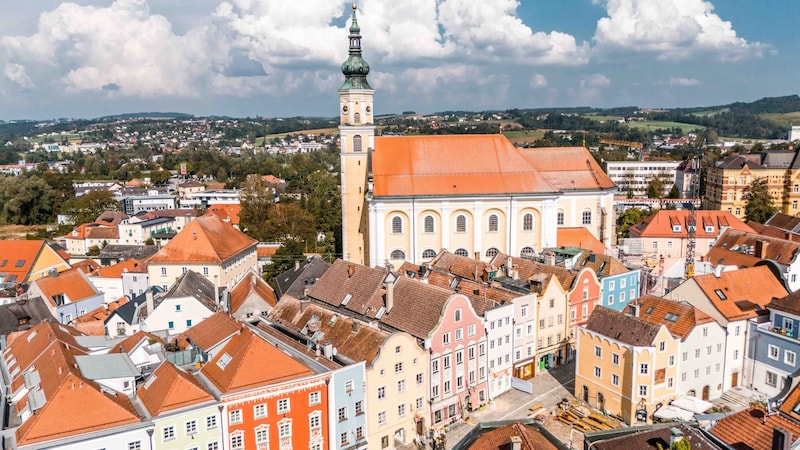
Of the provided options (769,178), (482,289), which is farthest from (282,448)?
(769,178)

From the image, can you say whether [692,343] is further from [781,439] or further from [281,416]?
[281,416]

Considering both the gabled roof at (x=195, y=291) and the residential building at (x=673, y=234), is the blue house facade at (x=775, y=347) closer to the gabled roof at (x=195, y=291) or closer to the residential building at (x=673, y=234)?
the residential building at (x=673, y=234)

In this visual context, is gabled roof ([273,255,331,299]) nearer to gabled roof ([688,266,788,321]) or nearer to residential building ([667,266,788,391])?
residential building ([667,266,788,391])

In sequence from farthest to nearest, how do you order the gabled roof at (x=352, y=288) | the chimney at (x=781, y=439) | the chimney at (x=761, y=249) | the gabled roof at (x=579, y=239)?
the gabled roof at (x=579, y=239), the chimney at (x=761, y=249), the gabled roof at (x=352, y=288), the chimney at (x=781, y=439)

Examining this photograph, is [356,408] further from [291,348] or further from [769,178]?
[769,178]

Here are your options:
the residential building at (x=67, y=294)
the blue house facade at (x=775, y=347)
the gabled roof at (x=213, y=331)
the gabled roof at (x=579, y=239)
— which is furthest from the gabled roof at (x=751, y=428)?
the residential building at (x=67, y=294)

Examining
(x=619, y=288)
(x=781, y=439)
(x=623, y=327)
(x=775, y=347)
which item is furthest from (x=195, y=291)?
(x=775, y=347)

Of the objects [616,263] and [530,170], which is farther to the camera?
[530,170]
